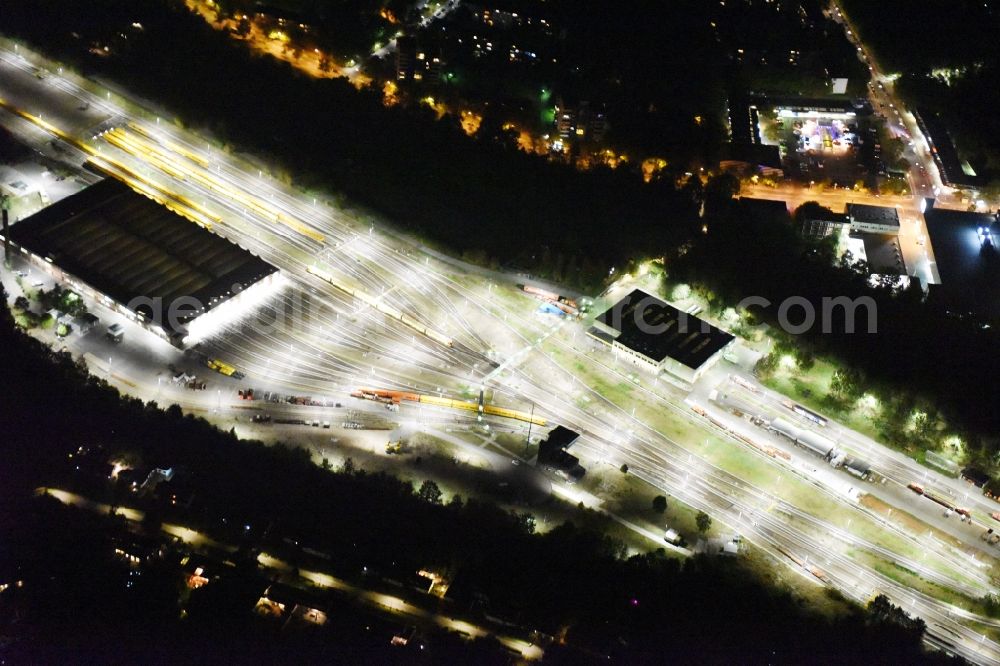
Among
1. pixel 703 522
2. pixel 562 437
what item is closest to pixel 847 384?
pixel 703 522

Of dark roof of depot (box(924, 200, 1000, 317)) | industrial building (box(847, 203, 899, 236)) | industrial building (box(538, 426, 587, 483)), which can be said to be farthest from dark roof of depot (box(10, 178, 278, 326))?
dark roof of depot (box(924, 200, 1000, 317))

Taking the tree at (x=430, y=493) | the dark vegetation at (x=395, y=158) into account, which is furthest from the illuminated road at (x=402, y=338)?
the tree at (x=430, y=493)

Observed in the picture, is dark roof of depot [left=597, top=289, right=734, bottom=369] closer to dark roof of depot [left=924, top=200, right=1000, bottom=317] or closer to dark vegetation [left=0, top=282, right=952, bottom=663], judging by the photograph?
dark vegetation [left=0, top=282, right=952, bottom=663]

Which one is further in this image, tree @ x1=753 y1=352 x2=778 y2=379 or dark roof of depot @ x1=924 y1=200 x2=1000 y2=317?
dark roof of depot @ x1=924 y1=200 x2=1000 y2=317

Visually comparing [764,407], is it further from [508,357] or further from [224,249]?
[224,249]

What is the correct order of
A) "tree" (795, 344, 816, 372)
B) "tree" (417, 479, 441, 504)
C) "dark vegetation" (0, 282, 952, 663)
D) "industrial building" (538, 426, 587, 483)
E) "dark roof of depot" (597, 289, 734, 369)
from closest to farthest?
1. "dark vegetation" (0, 282, 952, 663)
2. "tree" (417, 479, 441, 504)
3. "industrial building" (538, 426, 587, 483)
4. "dark roof of depot" (597, 289, 734, 369)
5. "tree" (795, 344, 816, 372)

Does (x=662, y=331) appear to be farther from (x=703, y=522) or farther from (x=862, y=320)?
(x=703, y=522)
